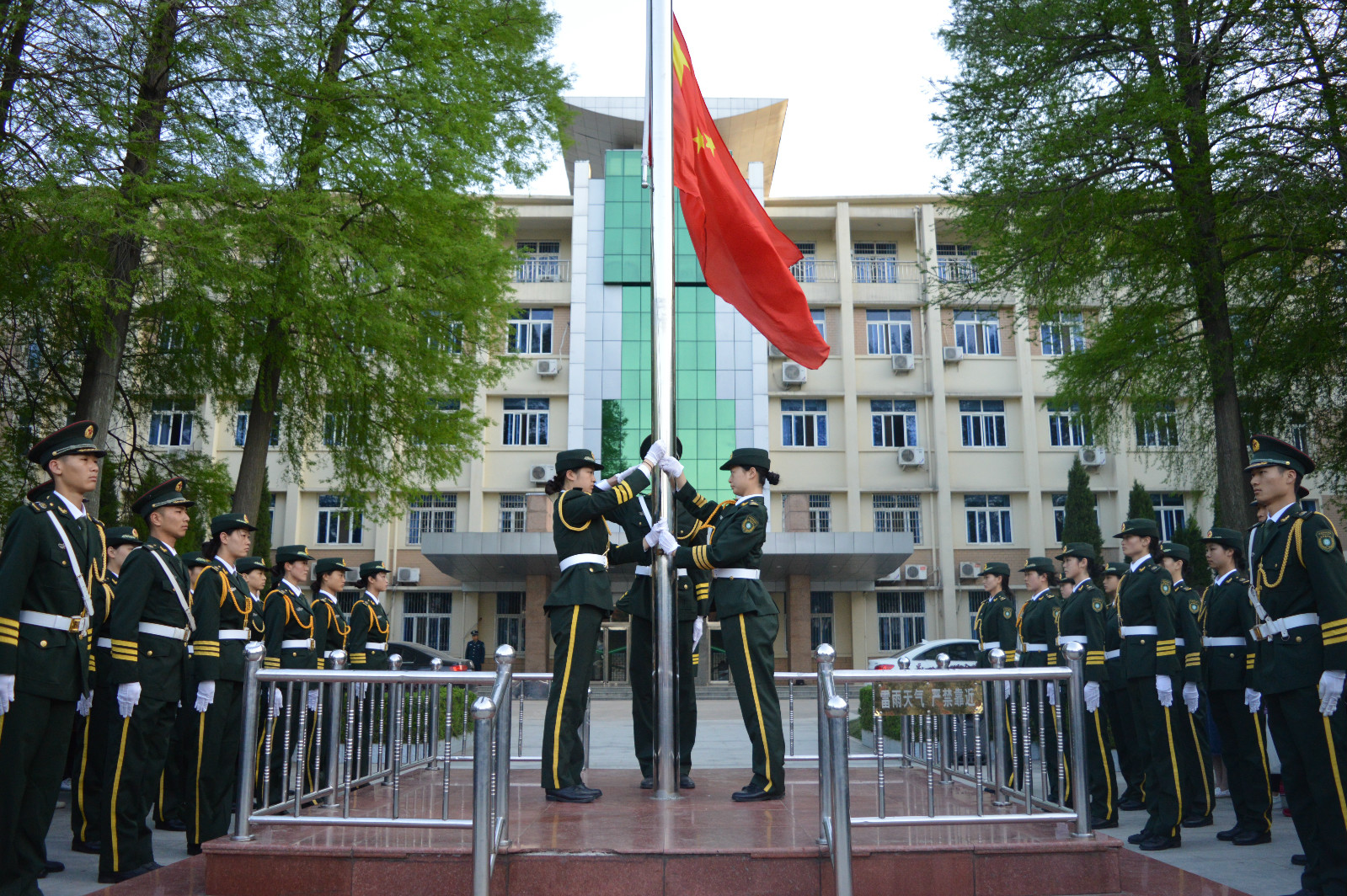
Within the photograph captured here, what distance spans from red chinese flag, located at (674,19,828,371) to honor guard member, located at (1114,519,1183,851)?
2.85 m

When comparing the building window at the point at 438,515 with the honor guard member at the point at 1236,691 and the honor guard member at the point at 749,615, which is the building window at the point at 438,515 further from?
the honor guard member at the point at 749,615

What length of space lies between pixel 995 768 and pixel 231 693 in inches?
188

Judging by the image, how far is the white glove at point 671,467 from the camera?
5824mm

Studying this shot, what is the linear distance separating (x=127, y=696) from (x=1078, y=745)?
16.4ft

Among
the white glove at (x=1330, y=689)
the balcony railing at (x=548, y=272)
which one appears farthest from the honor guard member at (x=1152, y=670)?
the balcony railing at (x=548, y=272)

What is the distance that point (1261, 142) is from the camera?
11445 mm

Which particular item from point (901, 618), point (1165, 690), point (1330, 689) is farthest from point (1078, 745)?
point (901, 618)

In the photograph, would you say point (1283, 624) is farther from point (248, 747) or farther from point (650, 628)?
point (248, 747)

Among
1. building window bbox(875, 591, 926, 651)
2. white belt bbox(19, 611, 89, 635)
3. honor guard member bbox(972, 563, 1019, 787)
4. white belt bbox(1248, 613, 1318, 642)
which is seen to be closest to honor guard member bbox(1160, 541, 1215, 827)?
white belt bbox(1248, 613, 1318, 642)

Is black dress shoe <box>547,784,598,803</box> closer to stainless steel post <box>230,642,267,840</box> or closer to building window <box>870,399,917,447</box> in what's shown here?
stainless steel post <box>230,642,267,840</box>

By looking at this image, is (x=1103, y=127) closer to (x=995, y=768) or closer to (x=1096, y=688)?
(x=1096, y=688)

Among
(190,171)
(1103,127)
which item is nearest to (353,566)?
(190,171)

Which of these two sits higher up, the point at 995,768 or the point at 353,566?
the point at 353,566

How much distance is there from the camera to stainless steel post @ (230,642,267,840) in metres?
4.82
